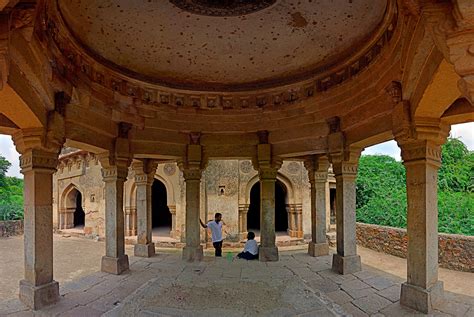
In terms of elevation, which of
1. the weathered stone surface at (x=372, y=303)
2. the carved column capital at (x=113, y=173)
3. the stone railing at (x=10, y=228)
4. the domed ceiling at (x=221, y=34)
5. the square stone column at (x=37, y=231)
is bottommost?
the stone railing at (x=10, y=228)

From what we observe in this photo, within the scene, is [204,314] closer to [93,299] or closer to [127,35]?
[93,299]

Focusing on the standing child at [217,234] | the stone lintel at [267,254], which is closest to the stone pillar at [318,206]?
the stone lintel at [267,254]

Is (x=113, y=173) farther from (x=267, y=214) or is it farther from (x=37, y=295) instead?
(x=267, y=214)

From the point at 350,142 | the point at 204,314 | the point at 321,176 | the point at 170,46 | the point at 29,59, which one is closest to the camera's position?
the point at 29,59

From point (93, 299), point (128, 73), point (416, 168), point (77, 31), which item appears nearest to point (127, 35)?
point (77, 31)

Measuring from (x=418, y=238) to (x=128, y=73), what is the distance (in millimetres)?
5770

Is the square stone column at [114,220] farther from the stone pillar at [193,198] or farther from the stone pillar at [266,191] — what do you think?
the stone pillar at [266,191]

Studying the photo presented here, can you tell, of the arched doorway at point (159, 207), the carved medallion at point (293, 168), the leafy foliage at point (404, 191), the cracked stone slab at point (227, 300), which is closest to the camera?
the cracked stone slab at point (227, 300)

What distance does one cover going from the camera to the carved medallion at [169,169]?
42.3ft

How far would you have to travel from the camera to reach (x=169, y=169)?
12.9 m

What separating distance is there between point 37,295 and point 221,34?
4.64m

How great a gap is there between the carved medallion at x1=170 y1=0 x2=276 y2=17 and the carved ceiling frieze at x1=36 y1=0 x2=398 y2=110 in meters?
1.60

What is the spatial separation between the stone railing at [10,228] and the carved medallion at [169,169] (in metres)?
8.49

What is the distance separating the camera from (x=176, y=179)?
42.1 ft
